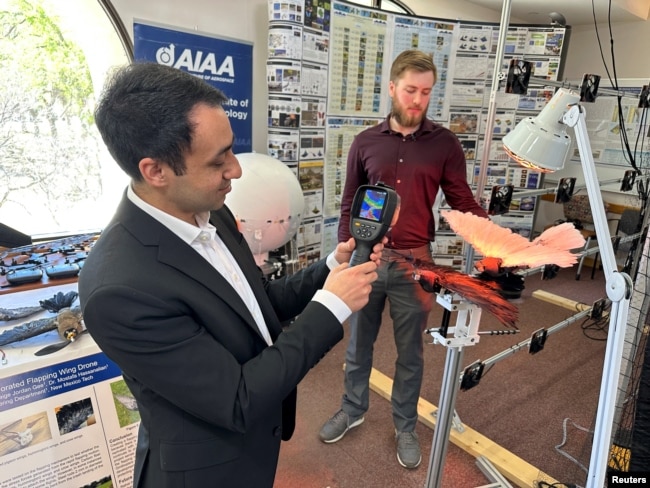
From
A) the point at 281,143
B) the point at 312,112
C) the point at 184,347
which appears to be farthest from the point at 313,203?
the point at 184,347

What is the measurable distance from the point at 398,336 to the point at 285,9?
6.71ft

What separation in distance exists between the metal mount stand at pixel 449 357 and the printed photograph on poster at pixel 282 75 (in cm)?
202

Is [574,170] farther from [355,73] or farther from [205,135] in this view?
[205,135]

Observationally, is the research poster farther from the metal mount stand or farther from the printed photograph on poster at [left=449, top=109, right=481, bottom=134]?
the printed photograph on poster at [left=449, top=109, right=481, bottom=134]

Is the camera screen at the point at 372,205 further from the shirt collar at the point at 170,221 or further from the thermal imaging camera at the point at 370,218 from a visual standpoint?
the shirt collar at the point at 170,221

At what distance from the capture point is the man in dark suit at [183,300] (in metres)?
0.74

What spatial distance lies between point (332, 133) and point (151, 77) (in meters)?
2.51

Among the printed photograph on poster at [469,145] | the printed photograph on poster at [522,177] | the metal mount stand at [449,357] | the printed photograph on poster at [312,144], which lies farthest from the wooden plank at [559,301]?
the metal mount stand at [449,357]

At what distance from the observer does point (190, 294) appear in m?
0.79

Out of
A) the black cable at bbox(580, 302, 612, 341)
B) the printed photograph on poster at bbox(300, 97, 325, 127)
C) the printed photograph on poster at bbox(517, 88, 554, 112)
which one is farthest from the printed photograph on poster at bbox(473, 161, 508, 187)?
the printed photograph on poster at bbox(300, 97, 325, 127)

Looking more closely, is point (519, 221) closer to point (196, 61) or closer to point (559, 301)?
point (559, 301)

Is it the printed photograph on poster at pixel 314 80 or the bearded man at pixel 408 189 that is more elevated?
the printed photograph on poster at pixel 314 80

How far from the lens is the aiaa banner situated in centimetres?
239

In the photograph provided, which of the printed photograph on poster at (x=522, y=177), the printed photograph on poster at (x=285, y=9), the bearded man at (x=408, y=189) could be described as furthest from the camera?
the printed photograph on poster at (x=522, y=177)
